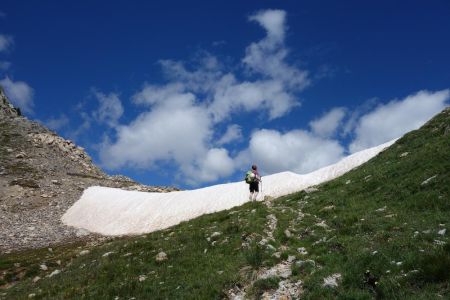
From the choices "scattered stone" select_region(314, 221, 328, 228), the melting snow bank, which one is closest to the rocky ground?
the melting snow bank

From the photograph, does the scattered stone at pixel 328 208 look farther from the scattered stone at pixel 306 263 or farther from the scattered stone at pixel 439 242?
the scattered stone at pixel 439 242

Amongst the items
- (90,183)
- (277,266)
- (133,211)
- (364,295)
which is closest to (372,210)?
(277,266)

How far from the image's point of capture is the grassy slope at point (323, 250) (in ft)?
44.2

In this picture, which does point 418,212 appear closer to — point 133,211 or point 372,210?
point 372,210

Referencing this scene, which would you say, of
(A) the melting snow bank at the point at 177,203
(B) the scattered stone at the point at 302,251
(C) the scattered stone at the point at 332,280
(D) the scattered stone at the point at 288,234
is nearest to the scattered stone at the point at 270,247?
(B) the scattered stone at the point at 302,251

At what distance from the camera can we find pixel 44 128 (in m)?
105

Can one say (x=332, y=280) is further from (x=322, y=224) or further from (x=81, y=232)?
(x=81, y=232)

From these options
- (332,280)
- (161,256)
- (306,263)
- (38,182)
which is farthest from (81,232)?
(332,280)

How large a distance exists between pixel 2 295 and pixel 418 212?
831 inches

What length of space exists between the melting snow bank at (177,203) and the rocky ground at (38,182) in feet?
9.90

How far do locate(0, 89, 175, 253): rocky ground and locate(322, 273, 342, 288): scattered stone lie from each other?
37.9 metres

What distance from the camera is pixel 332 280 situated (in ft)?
47.0

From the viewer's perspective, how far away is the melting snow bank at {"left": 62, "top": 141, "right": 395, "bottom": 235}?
44.8 meters

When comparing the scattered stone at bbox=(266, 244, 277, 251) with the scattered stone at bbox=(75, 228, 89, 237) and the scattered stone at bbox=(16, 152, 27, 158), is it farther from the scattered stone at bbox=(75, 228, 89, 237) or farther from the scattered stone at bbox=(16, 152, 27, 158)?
the scattered stone at bbox=(16, 152, 27, 158)
